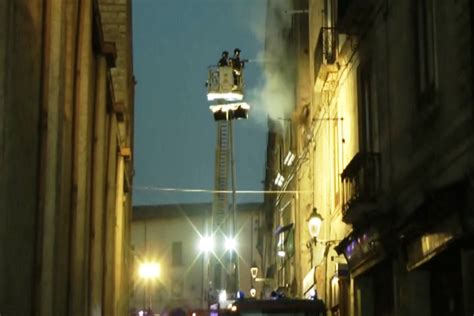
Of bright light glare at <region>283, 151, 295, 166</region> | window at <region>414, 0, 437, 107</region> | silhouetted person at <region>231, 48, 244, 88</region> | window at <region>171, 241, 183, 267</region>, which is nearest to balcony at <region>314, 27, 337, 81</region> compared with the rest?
window at <region>414, 0, 437, 107</region>

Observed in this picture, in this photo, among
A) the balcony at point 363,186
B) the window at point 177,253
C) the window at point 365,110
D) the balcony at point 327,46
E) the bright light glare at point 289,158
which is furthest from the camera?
the window at point 177,253

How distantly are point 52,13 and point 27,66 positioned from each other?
4.04 feet

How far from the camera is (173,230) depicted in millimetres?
73000

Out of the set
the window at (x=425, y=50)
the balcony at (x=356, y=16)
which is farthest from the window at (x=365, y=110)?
the window at (x=425, y=50)

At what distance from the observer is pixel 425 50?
15133 millimetres

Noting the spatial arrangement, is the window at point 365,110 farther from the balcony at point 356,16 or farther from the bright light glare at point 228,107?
the bright light glare at point 228,107

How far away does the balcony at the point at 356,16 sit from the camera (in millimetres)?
19375

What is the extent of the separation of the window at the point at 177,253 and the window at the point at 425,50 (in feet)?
189

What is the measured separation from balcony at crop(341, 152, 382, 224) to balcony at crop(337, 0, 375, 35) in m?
2.79

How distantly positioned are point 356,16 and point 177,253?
53634mm

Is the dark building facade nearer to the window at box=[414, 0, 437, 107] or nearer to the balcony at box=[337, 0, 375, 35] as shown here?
the window at box=[414, 0, 437, 107]

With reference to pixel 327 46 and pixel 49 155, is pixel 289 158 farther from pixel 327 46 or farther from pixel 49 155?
pixel 49 155

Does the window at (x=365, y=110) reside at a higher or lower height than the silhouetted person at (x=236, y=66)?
lower

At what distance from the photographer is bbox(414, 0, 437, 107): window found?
574 inches
